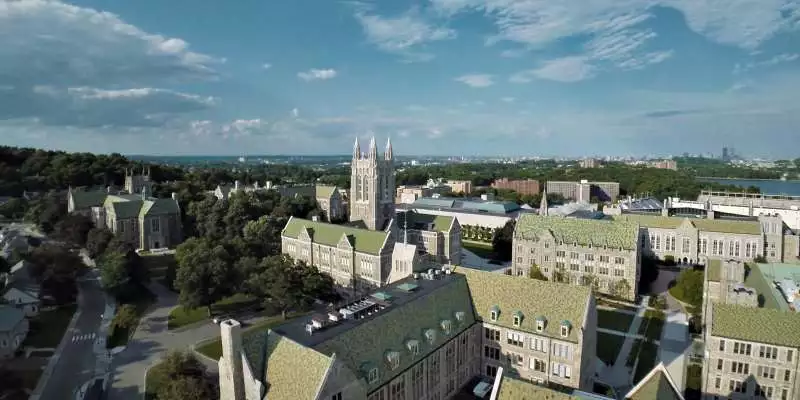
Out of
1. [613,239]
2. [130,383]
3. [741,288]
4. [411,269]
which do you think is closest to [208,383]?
[130,383]

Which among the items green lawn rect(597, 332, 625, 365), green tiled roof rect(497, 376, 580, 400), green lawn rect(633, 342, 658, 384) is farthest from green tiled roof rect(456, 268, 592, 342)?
green tiled roof rect(497, 376, 580, 400)

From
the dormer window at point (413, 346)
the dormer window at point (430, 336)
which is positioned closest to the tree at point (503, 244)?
the dormer window at point (430, 336)

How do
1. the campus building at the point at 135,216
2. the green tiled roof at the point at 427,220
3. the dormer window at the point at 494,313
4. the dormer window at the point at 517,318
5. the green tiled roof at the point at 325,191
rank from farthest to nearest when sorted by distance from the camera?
the green tiled roof at the point at 325,191
the campus building at the point at 135,216
the green tiled roof at the point at 427,220
the dormer window at the point at 494,313
the dormer window at the point at 517,318

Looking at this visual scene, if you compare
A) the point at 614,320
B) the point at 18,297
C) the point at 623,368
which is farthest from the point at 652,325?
the point at 18,297

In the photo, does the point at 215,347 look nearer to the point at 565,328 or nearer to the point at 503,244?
the point at 565,328

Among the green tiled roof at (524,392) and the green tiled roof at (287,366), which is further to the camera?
the green tiled roof at (287,366)

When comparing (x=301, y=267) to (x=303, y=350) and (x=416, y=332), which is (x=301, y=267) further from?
(x=303, y=350)

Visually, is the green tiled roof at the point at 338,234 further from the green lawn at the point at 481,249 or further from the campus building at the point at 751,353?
the campus building at the point at 751,353
